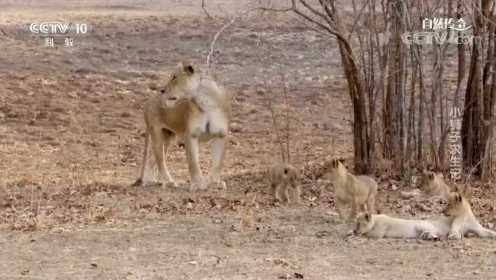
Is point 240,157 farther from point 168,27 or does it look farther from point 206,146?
point 168,27

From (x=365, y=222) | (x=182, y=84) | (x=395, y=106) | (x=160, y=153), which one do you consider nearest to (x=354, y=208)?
(x=365, y=222)

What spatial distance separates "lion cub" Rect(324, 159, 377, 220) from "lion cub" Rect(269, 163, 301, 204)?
64cm

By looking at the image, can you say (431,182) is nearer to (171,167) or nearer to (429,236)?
(429,236)

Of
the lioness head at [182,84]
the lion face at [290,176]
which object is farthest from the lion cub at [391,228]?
the lioness head at [182,84]

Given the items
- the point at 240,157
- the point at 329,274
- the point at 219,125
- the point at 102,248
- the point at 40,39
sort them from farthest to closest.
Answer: the point at 40,39
the point at 240,157
the point at 219,125
the point at 102,248
the point at 329,274

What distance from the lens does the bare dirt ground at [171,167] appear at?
27.4 feet

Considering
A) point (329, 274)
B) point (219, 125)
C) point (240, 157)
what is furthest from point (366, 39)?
point (329, 274)

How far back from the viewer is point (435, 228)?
8969 mm

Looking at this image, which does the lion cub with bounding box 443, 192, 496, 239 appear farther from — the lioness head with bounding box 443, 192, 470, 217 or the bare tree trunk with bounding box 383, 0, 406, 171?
the bare tree trunk with bounding box 383, 0, 406, 171

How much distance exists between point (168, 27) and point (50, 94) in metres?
5.72

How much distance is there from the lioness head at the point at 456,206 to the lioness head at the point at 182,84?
3.05 meters

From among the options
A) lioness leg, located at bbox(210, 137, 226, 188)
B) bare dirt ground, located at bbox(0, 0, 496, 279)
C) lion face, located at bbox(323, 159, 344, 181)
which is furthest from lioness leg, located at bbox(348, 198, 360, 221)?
lioness leg, located at bbox(210, 137, 226, 188)

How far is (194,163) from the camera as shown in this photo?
11.2 m

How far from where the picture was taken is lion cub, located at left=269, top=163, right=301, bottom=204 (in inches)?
407
